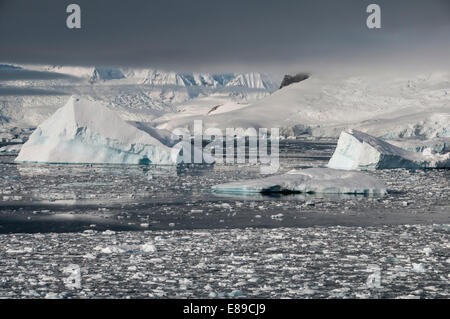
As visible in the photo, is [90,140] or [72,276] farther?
[90,140]

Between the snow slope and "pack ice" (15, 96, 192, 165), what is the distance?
4830cm

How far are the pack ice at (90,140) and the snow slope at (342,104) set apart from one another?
4830 centimetres

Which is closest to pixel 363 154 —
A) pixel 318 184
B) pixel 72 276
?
pixel 318 184

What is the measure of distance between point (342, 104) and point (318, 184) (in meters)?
80.9

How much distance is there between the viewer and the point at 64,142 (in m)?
27.1

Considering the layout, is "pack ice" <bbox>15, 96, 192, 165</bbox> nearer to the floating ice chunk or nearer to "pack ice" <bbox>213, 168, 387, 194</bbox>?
"pack ice" <bbox>213, 168, 387, 194</bbox>

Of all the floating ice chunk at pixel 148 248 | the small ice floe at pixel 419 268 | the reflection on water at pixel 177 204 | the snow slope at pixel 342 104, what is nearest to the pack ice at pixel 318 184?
the reflection on water at pixel 177 204

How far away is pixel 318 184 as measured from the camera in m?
17.5

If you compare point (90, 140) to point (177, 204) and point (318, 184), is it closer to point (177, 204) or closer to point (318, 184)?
point (177, 204)

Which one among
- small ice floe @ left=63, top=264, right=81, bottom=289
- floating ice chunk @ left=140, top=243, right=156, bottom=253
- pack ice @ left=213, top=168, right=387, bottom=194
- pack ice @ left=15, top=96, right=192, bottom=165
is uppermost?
pack ice @ left=15, top=96, right=192, bottom=165

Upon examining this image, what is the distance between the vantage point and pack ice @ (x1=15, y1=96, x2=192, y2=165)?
84.7 feet

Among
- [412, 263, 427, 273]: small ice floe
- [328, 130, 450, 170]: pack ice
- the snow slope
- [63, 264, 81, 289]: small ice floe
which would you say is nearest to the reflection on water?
[328, 130, 450, 170]: pack ice
